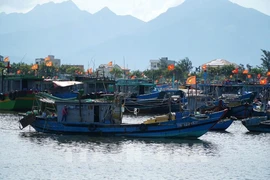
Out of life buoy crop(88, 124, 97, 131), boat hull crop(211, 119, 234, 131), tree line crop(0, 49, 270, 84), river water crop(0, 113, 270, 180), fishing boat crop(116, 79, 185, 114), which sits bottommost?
river water crop(0, 113, 270, 180)

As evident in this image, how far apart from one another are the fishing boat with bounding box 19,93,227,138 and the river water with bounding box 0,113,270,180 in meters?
0.57

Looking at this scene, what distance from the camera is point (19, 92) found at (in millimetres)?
62938

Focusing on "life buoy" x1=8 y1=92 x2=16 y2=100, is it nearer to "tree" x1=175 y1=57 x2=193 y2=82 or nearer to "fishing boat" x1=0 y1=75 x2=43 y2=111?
"fishing boat" x1=0 y1=75 x2=43 y2=111

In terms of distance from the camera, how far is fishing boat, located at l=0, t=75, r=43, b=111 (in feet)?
207

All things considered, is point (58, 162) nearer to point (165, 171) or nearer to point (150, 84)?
point (165, 171)

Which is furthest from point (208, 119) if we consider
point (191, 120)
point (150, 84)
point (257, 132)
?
point (150, 84)

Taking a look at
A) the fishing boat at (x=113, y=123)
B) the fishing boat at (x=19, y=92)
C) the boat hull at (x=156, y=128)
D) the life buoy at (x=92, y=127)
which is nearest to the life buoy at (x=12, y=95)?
the fishing boat at (x=19, y=92)

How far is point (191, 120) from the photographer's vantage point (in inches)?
1532

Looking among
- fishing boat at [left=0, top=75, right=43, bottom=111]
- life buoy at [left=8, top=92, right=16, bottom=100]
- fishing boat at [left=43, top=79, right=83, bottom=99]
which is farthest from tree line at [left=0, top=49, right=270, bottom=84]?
life buoy at [left=8, top=92, right=16, bottom=100]

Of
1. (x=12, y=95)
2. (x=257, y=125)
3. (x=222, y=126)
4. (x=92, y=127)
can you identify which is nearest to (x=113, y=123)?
(x=92, y=127)

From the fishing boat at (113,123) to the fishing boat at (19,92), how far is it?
2184cm

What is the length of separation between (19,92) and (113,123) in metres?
25.0

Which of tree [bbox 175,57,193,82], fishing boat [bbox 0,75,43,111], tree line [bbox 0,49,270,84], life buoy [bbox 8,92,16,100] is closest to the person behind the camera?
fishing boat [bbox 0,75,43,111]

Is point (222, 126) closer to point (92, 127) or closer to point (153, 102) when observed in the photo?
point (92, 127)
